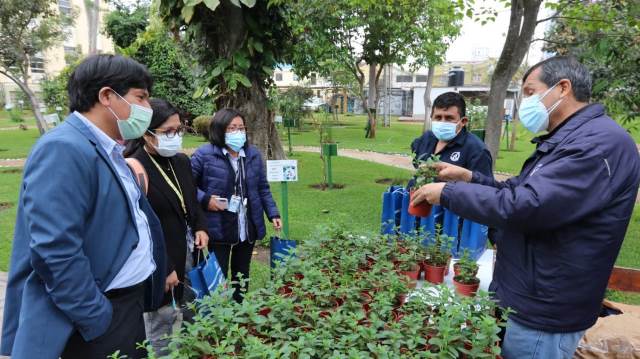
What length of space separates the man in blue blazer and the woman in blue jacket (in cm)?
123

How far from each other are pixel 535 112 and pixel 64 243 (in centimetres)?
200

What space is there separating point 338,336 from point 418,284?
1053 millimetres

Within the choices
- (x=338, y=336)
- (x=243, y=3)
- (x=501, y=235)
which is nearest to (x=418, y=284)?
(x=501, y=235)

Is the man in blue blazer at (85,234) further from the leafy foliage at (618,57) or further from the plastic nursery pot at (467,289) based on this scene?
the leafy foliage at (618,57)

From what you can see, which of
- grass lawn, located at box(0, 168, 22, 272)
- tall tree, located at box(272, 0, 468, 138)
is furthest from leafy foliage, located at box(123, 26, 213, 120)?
grass lawn, located at box(0, 168, 22, 272)

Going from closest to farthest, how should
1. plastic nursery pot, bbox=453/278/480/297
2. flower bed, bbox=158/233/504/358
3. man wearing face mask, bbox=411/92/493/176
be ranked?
flower bed, bbox=158/233/504/358 < plastic nursery pot, bbox=453/278/480/297 < man wearing face mask, bbox=411/92/493/176

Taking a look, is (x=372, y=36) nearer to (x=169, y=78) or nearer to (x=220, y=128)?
(x=169, y=78)

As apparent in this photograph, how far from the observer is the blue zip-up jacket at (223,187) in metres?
3.34

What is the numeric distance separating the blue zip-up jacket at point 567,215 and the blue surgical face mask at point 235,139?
1.99 meters

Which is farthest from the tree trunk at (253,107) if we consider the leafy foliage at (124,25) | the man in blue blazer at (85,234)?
the leafy foliage at (124,25)

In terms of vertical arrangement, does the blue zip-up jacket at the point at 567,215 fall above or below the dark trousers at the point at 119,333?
above

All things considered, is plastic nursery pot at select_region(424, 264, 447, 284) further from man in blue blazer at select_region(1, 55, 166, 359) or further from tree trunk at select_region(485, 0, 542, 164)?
tree trunk at select_region(485, 0, 542, 164)

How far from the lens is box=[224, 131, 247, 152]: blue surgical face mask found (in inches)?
132

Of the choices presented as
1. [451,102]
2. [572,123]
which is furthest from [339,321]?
[451,102]
